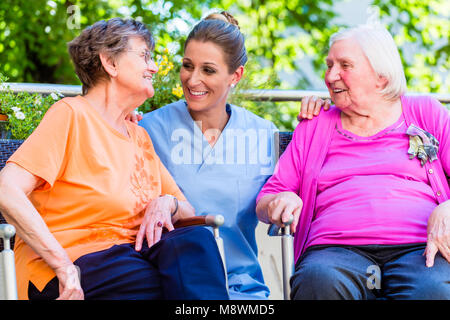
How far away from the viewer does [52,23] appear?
7.46 meters

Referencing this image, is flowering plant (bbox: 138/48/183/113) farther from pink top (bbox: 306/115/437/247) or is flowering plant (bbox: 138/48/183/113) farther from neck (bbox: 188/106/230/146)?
pink top (bbox: 306/115/437/247)

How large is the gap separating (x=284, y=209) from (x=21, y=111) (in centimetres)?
140

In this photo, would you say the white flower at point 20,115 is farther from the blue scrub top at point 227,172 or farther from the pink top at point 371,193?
the pink top at point 371,193

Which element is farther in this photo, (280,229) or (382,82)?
(382,82)

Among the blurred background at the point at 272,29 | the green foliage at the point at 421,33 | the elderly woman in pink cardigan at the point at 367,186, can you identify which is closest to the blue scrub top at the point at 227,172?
the elderly woman in pink cardigan at the point at 367,186

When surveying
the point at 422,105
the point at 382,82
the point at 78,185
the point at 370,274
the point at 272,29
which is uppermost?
the point at 272,29

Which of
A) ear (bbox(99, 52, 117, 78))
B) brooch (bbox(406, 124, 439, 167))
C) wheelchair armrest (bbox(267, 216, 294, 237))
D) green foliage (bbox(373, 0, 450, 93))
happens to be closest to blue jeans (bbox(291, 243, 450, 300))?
wheelchair armrest (bbox(267, 216, 294, 237))

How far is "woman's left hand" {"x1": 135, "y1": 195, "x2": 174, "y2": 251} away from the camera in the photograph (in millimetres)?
2326

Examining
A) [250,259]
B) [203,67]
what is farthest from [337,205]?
[203,67]

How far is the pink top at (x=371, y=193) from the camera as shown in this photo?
240cm

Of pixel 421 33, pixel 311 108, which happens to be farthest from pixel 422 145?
pixel 421 33

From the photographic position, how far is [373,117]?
105 inches

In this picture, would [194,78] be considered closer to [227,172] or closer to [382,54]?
[227,172]
